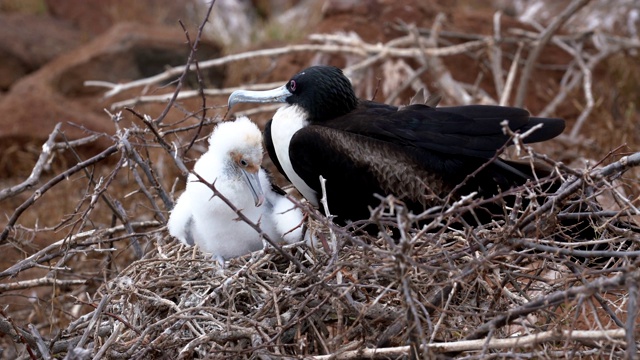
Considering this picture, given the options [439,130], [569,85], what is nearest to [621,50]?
[569,85]

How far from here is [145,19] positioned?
11.1 meters

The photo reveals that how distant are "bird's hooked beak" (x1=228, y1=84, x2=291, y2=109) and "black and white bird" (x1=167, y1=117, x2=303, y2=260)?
23 cm

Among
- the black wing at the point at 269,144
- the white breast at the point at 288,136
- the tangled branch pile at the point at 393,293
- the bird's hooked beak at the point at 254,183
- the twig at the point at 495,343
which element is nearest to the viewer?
the twig at the point at 495,343

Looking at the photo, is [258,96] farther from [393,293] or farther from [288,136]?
[393,293]

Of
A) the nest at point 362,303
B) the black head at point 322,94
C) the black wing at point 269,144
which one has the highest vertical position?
the black head at point 322,94

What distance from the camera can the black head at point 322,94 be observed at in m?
3.97

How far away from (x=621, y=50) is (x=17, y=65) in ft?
19.1

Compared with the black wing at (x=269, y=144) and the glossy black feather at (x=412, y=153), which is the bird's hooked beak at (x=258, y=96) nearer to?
the black wing at (x=269, y=144)

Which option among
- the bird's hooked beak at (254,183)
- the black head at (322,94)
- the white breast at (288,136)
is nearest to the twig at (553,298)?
the bird's hooked beak at (254,183)

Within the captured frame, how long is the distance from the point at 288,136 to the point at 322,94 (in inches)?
8.5

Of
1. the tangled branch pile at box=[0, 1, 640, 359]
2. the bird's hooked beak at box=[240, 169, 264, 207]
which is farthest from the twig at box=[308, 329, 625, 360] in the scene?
the bird's hooked beak at box=[240, 169, 264, 207]

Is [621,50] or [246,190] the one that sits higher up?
[246,190]

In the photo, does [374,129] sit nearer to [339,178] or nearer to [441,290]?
[339,178]

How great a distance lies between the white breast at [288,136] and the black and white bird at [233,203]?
8.6 inches
